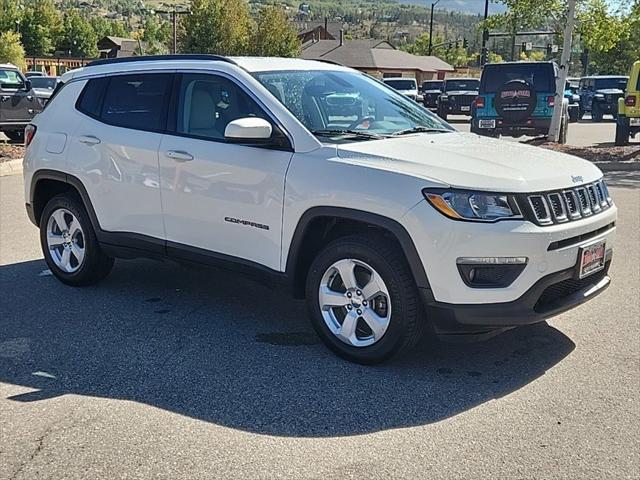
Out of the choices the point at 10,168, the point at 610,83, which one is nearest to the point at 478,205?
the point at 10,168

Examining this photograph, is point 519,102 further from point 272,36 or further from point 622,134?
point 272,36

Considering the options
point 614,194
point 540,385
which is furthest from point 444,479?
point 614,194

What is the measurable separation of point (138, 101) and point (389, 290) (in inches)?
104

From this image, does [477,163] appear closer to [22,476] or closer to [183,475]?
[183,475]

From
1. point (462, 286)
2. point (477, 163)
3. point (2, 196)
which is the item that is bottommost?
point (2, 196)

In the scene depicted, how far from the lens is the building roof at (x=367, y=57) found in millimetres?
66125

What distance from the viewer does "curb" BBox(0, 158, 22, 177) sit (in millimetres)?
13023

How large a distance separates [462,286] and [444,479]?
114cm

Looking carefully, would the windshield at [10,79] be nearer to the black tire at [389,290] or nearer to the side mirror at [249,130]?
the side mirror at [249,130]

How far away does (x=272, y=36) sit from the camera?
5247 centimetres

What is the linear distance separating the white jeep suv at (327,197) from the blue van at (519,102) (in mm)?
11833

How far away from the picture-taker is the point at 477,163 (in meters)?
4.27

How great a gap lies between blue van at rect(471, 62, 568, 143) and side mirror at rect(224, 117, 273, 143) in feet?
43.7

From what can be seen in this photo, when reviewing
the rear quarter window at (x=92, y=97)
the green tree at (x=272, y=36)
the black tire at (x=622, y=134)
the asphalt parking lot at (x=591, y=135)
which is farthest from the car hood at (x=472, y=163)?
the green tree at (x=272, y=36)
